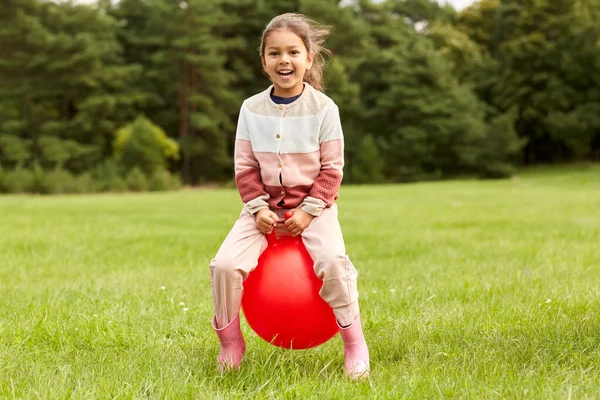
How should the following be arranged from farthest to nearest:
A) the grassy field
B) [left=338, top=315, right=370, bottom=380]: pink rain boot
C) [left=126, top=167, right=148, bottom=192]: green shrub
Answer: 1. [left=126, top=167, right=148, bottom=192]: green shrub
2. [left=338, top=315, right=370, bottom=380]: pink rain boot
3. the grassy field

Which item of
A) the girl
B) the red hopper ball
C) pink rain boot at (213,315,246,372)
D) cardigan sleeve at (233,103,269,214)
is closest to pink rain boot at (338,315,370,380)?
the girl

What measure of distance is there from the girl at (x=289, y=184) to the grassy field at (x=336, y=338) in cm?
31

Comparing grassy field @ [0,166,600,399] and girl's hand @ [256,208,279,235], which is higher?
girl's hand @ [256,208,279,235]

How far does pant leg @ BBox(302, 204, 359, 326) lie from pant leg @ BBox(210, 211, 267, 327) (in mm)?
261

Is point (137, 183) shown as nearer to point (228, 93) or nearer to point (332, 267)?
point (228, 93)

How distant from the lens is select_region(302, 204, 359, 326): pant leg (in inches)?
127

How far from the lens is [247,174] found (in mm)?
3484

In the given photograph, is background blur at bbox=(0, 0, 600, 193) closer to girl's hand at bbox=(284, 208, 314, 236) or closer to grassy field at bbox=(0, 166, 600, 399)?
grassy field at bbox=(0, 166, 600, 399)

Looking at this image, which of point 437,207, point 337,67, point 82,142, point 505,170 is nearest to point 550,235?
point 437,207

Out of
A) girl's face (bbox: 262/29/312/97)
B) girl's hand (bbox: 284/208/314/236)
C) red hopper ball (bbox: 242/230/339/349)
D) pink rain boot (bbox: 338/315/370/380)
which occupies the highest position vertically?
girl's face (bbox: 262/29/312/97)

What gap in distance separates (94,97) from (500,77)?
28.2 meters

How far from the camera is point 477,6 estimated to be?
56000 mm

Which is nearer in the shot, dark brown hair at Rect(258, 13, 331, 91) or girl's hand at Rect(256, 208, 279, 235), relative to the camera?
girl's hand at Rect(256, 208, 279, 235)

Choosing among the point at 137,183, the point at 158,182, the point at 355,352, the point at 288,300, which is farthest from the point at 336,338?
the point at 137,183
